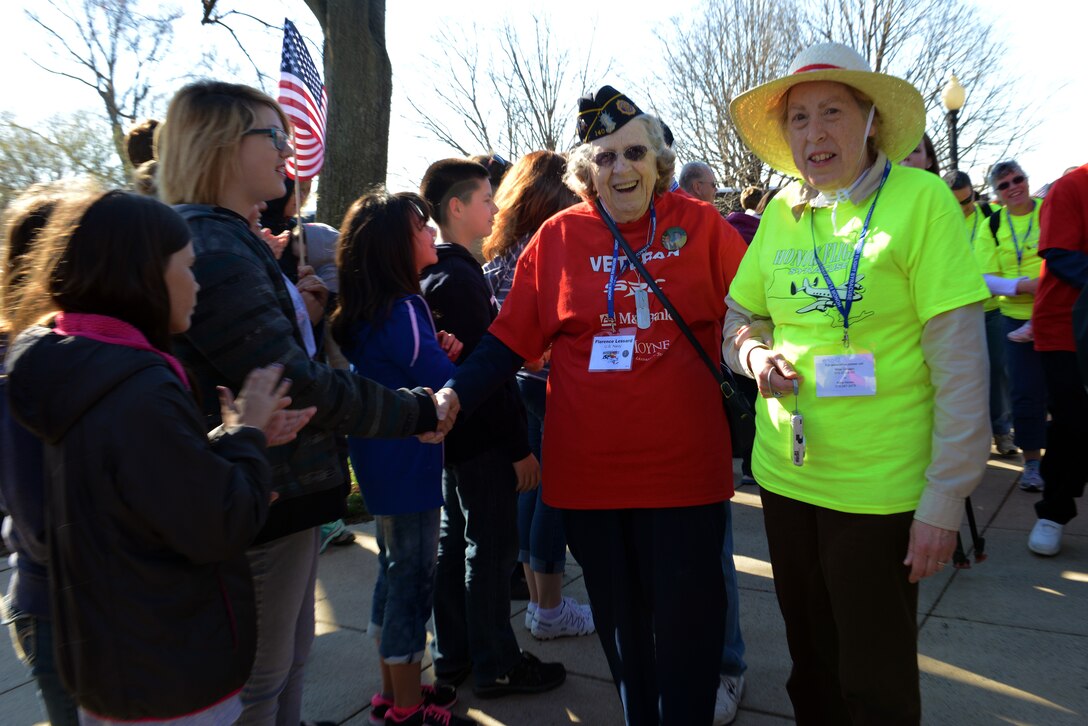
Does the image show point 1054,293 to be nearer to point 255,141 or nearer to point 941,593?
point 941,593

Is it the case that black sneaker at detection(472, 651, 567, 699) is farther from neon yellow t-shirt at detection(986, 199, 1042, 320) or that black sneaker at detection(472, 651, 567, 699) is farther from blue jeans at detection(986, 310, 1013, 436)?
blue jeans at detection(986, 310, 1013, 436)

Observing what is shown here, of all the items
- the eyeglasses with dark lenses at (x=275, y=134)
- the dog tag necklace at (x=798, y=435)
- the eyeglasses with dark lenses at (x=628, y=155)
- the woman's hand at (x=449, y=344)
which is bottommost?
the dog tag necklace at (x=798, y=435)

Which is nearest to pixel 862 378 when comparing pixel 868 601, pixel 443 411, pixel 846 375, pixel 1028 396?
pixel 846 375

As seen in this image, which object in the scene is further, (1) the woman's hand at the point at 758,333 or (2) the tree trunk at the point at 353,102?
(2) the tree trunk at the point at 353,102

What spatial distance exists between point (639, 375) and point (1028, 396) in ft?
14.1

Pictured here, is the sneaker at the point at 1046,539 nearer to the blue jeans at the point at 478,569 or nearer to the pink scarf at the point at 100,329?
the blue jeans at the point at 478,569

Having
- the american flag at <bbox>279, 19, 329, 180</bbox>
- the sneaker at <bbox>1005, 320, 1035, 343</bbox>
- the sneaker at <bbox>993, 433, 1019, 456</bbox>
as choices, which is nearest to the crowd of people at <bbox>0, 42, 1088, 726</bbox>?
the american flag at <bbox>279, 19, 329, 180</bbox>

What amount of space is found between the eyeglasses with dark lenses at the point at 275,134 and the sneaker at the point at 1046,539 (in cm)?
428

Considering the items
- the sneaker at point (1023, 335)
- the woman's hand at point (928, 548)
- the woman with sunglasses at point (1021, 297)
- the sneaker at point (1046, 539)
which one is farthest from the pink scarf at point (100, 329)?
the woman with sunglasses at point (1021, 297)

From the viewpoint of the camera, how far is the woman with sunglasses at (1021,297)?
18.1 feet

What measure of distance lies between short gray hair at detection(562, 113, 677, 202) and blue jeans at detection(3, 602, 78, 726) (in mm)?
1984

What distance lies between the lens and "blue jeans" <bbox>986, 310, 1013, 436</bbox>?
21.4 feet

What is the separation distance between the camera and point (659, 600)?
2510 mm

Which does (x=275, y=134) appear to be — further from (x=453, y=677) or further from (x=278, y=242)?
(x=453, y=677)
